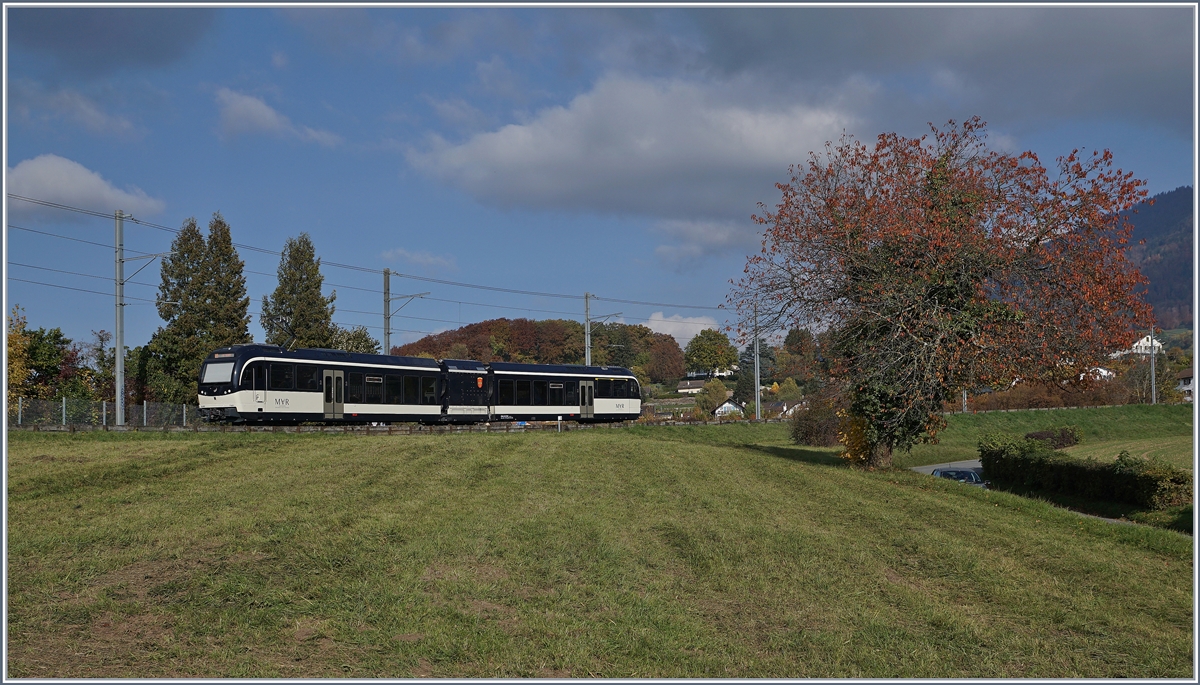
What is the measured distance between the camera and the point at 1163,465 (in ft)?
72.4

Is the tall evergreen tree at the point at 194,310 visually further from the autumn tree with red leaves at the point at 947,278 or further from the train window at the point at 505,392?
the autumn tree with red leaves at the point at 947,278

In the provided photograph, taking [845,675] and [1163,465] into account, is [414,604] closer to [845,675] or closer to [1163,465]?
[845,675]

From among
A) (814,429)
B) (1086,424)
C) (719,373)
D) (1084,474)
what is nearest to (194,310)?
(814,429)

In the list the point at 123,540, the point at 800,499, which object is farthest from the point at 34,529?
the point at 800,499

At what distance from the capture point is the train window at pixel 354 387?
33.0 meters

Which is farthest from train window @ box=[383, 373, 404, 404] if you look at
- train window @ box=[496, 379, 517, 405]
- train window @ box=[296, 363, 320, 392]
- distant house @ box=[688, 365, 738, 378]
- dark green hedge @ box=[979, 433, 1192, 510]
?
distant house @ box=[688, 365, 738, 378]

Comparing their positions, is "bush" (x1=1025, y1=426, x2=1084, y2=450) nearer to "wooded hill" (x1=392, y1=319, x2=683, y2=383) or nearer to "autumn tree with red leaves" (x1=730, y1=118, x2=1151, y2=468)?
"autumn tree with red leaves" (x1=730, y1=118, x2=1151, y2=468)

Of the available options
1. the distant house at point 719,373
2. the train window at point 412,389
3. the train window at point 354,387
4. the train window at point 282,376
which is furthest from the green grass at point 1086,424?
the distant house at point 719,373

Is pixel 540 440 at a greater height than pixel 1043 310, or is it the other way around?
pixel 1043 310

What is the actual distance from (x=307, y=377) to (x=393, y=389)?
13.4ft

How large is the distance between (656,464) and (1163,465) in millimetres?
13365

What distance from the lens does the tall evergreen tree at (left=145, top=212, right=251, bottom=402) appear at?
45938 mm

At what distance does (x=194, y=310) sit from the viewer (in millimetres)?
46562

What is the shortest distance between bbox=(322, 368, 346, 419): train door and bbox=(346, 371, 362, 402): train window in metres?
0.21
